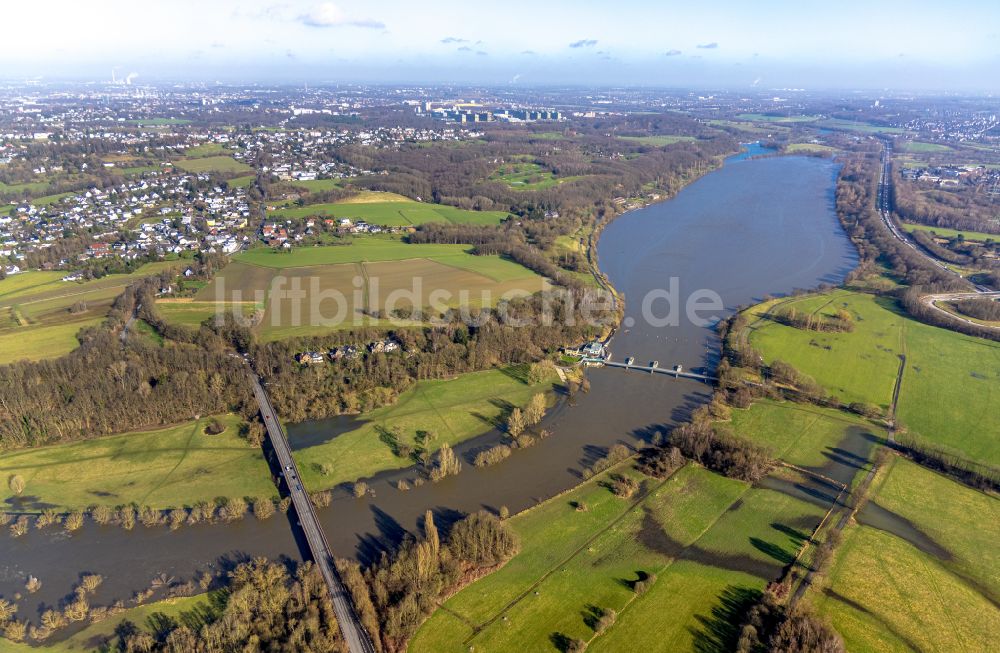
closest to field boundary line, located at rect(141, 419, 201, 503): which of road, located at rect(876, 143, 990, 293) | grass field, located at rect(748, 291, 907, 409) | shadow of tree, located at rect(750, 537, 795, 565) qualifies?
shadow of tree, located at rect(750, 537, 795, 565)

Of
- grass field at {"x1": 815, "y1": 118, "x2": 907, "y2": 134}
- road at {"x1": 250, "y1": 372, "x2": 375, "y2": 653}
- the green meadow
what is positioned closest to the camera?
road at {"x1": 250, "y1": 372, "x2": 375, "y2": 653}

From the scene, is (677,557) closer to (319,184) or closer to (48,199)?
(319,184)

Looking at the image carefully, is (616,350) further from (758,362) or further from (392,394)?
(392,394)

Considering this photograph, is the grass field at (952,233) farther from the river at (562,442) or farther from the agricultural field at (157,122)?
the agricultural field at (157,122)

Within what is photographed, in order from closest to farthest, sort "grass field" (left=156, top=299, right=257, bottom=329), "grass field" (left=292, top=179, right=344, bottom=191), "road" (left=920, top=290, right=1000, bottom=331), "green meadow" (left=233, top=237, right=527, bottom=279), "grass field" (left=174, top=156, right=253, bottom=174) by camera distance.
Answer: "grass field" (left=156, top=299, right=257, bottom=329), "road" (left=920, top=290, right=1000, bottom=331), "green meadow" (left=233, top=237, right=527, bottom=279), "grass field" (left=292, top=179, right=344, bottom=191), "grass field" (left=174, top=156, right=253, bottom=174)

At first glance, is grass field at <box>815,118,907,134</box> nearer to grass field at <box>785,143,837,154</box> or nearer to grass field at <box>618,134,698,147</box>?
grass field at <box>785,143,837,154</box>

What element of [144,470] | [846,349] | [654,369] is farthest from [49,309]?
[846,349]

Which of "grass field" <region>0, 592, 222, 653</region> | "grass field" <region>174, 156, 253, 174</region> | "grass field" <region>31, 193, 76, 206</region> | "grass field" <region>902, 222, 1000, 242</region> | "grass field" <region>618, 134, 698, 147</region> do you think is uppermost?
"grass field" <region>618, 134, 698, 147</region>

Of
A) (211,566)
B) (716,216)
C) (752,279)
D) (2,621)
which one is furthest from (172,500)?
(716,216)
